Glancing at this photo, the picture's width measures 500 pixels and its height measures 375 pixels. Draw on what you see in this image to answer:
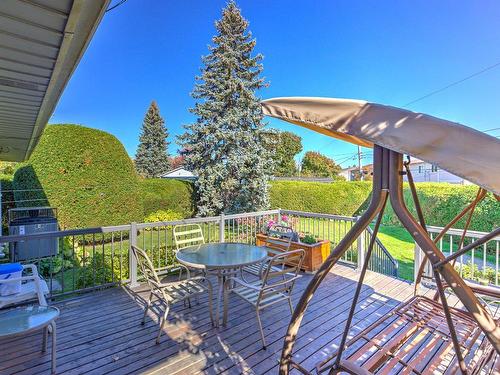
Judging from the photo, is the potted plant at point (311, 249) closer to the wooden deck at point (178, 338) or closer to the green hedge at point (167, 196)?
the wooden deck at point (178, 338)

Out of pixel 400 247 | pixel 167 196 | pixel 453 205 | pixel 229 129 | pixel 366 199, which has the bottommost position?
pixel 400 247

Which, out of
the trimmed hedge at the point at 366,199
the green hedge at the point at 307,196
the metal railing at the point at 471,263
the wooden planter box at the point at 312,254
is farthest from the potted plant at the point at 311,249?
the green hedge at the point at 307,196

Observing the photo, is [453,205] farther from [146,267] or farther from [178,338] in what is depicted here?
[146,267]

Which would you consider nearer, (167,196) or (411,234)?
(411,234)

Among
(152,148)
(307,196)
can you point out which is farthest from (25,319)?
(152,148)

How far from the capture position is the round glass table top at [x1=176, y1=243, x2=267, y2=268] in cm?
289

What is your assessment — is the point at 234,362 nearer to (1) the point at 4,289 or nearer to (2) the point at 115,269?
(1) the point at 4,289

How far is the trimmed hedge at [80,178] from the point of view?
756cm

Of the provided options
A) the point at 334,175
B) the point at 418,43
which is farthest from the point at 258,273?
the point at 334,175

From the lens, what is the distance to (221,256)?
10.5 ft

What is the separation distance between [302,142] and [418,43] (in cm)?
1642

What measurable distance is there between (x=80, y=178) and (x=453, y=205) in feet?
44.0

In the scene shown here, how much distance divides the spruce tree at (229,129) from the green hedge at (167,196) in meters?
0.51

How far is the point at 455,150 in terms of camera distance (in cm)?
112
